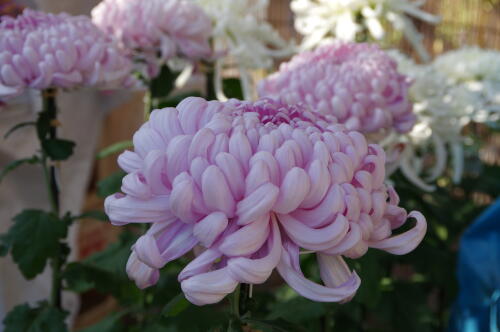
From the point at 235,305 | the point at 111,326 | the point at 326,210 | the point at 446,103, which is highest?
the point at 326,210

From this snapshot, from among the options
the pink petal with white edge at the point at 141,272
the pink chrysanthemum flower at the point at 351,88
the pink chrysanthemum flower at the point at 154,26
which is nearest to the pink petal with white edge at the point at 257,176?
the pink petal with white edge at the point at 141,272

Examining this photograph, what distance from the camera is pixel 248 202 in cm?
33

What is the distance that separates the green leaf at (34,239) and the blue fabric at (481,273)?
539mm

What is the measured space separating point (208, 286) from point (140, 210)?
0.22 ft

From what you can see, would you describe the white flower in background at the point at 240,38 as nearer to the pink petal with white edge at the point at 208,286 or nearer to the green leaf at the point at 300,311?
the green leaf at the point at 300,311

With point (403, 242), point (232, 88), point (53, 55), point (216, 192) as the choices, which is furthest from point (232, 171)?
point (232, 88)

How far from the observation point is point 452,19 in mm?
2471

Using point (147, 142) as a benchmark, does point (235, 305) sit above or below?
below

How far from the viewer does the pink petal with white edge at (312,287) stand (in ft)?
1.11

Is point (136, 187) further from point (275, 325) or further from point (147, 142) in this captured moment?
point (275, 325)

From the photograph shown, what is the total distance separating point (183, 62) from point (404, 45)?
1.72 m

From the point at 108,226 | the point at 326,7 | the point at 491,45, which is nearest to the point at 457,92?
the point at 326,7

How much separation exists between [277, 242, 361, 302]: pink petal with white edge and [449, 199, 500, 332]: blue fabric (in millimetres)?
444

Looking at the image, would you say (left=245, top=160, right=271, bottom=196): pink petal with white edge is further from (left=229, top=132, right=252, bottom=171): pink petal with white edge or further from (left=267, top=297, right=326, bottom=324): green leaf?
(left=267, top=297, right=326, bottom=324): green leaf
